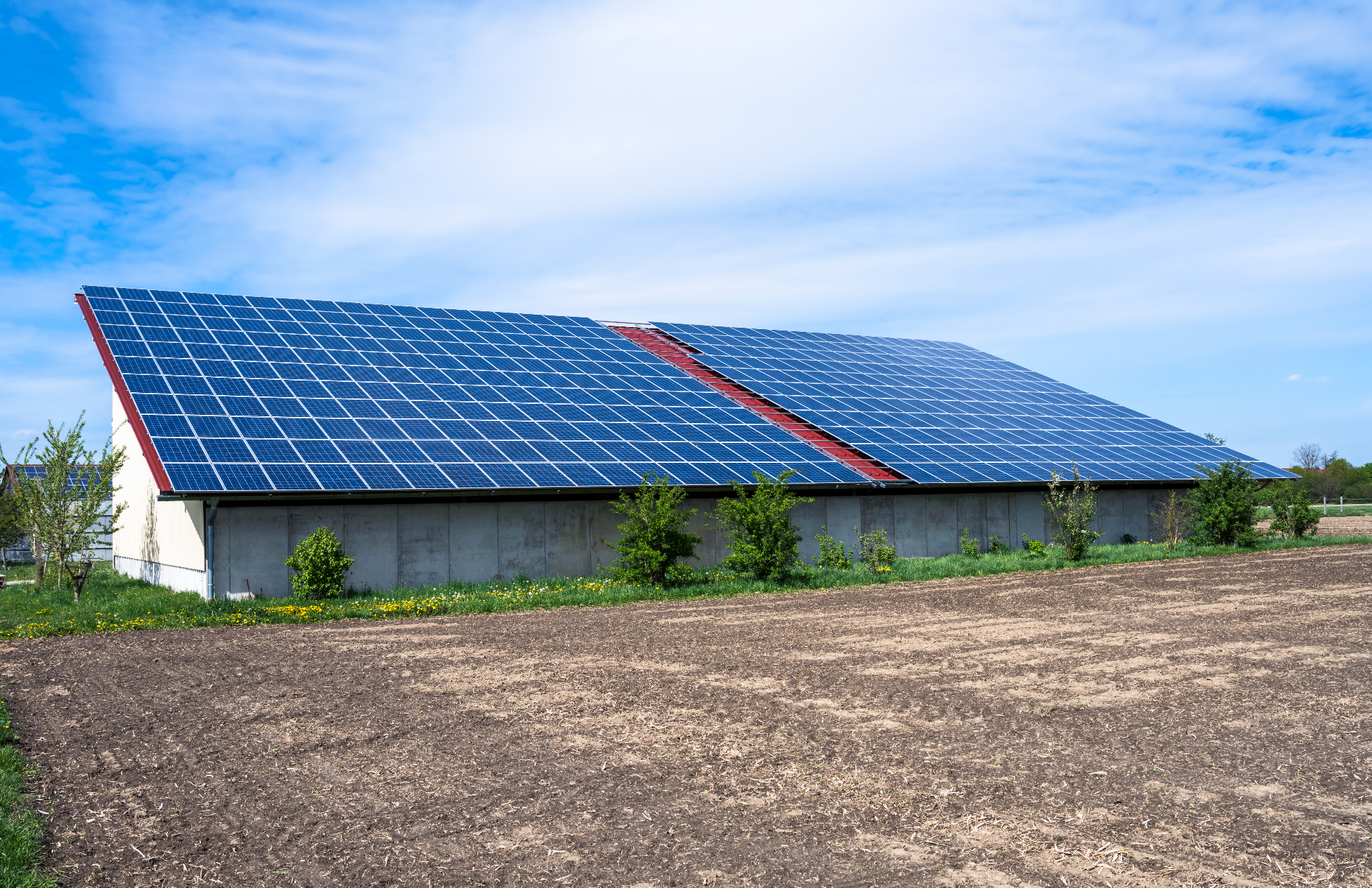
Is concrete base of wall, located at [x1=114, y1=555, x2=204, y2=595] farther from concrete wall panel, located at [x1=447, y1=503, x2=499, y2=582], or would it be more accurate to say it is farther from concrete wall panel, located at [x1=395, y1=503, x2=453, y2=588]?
concrete wall panel, located at [x1=447, y1=503, x2=499, y2=582]

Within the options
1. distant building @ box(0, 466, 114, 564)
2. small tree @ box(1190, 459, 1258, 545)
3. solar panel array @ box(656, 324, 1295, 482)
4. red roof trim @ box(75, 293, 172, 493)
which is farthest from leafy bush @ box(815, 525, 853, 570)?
distant building @ box(0, 466, 114, 564)

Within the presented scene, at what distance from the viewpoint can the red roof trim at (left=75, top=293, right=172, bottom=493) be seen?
19.7 metres

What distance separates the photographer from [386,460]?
2241 cm

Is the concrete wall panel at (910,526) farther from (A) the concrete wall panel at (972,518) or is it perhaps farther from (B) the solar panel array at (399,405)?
(B) the solar panel array at (399,405)

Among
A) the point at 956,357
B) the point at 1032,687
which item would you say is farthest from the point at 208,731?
the point at 956,357

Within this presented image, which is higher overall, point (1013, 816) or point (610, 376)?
point (610, 376)

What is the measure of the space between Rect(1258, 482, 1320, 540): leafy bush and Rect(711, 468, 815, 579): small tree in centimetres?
1976

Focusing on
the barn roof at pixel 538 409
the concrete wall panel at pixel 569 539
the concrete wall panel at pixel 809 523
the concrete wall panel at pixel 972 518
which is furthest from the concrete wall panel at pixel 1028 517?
the concrete wall panel at pixel 569 539

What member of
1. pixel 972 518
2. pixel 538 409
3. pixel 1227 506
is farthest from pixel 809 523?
pixel 1227 506

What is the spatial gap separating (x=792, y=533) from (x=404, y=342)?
49.3ft

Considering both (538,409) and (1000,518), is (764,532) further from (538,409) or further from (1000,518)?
(1000,518)

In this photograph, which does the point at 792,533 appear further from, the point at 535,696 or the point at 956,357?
the point at 956,357

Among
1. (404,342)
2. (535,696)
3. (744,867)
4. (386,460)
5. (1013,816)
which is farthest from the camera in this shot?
(404,342)

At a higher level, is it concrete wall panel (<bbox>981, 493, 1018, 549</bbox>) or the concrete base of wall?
concrete wall panel (<bbox>981, 493, 1018, 549</bbox>)
